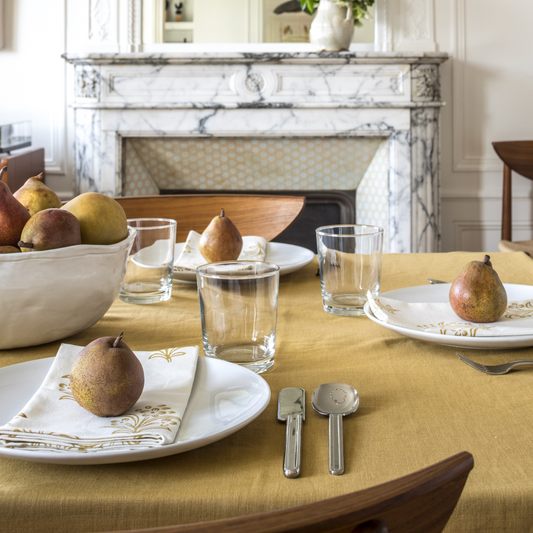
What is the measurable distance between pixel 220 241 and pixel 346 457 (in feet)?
1.88

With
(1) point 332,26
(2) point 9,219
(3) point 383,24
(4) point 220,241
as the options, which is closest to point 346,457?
(2) point 9,219

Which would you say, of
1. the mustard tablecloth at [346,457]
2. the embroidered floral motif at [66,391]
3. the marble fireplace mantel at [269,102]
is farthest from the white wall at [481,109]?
the embroidered floral motif at [66,391]

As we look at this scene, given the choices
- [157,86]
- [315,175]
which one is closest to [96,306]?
[157,86]

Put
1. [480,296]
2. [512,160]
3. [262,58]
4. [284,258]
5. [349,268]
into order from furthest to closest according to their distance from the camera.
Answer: [512,160] → [262,58] → [284,258] → [349,268] → [480,296]

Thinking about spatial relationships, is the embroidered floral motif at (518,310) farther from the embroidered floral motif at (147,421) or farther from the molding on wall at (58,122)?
the molding on wall at (58,122)

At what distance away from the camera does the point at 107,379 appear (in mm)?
415

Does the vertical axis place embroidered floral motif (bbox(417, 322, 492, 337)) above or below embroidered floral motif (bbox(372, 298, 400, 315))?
below

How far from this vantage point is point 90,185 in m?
2.71

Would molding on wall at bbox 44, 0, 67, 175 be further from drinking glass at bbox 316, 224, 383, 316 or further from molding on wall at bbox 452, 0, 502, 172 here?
drinking glass at bbox 316, 224, 383, 316

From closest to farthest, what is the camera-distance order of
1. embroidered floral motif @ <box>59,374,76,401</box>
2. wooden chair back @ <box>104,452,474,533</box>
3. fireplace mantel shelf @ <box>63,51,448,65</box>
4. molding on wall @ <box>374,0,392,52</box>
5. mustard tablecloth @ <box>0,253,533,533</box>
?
1. wooden chair back @ <box>104,452,474,533</box>
2. mustard tablecloth @ <box>0,253,533,533</box>
3. embroidered floral motif @ <box>59,374,76,401</box>
4. fireplace mantel shelf @ <box>63,51,448,65</box>
5. molding on wall @ <box>374,0,392,52</box>

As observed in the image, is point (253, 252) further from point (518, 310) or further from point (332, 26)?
point (332, 26)

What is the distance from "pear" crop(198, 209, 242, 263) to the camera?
36.4 inches

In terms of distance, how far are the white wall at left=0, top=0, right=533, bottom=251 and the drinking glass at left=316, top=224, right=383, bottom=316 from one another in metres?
2.33

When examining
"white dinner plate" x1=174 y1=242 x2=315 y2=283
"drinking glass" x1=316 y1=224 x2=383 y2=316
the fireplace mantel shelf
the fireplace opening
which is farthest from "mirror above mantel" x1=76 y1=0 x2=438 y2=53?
"drinking glass" x1=316 y1=224 x2=383 y2=316
